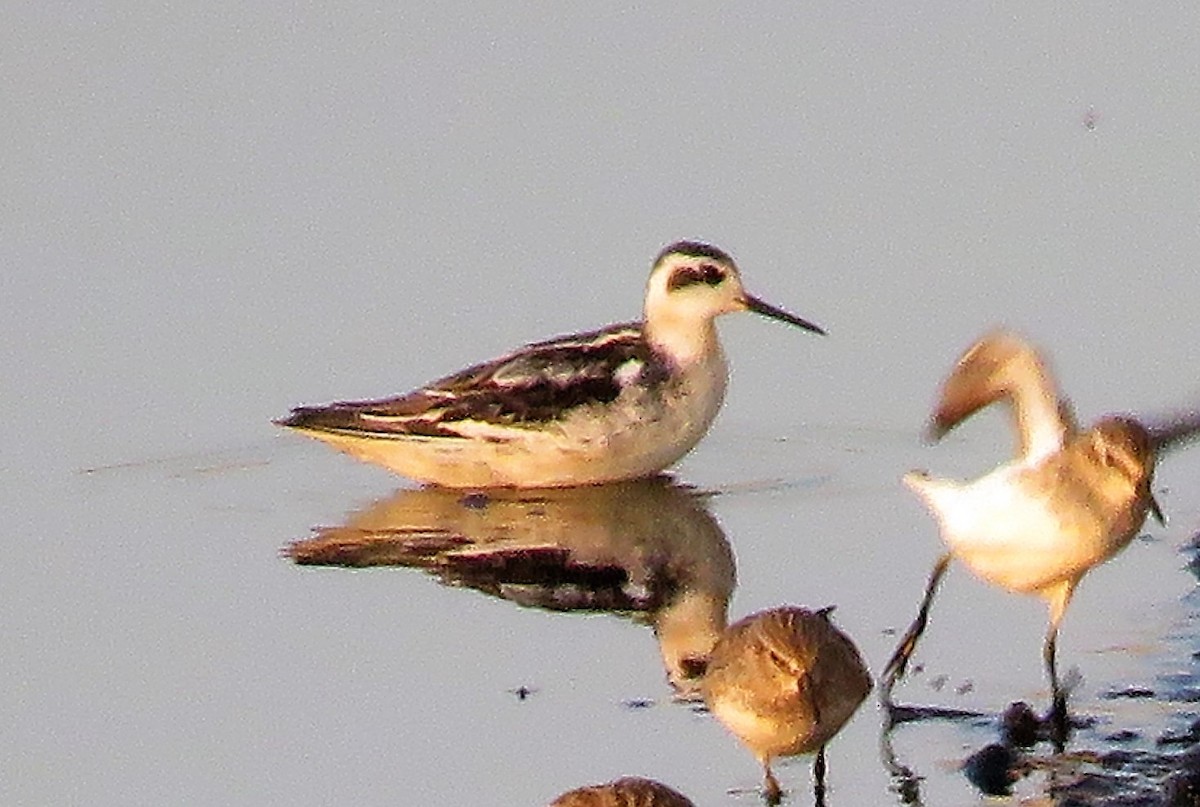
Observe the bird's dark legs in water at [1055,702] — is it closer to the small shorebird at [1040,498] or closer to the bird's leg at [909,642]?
the small shorebird at [1040,498]

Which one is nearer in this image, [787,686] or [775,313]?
[787,686]

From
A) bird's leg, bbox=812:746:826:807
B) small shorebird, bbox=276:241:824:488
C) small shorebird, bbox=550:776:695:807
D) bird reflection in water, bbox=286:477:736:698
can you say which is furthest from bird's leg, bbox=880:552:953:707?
small shorebird, bbox=276:241:824:488

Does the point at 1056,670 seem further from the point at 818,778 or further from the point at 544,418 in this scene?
the point at 544,418

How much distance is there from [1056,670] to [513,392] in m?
3.86

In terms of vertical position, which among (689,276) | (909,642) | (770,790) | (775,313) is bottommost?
(770,790)

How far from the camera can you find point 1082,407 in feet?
44.0

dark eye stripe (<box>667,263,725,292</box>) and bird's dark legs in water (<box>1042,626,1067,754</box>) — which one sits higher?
dark eye stripe (<box>667,263,725,292</box>)

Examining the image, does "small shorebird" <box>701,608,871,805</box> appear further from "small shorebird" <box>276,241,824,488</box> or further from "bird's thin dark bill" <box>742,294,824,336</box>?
"bird's thin dark bill" <box>742,294,824,336</box>

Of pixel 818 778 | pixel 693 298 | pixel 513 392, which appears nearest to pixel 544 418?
pixel 513 392

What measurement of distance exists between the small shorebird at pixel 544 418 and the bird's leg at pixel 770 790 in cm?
425

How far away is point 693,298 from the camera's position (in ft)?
46.0

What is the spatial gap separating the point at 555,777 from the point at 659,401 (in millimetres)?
4399

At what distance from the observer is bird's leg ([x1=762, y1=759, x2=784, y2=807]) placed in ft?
30.5

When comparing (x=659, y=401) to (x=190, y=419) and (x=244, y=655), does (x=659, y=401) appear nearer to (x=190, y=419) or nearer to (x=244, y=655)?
(x=190, y=419)
